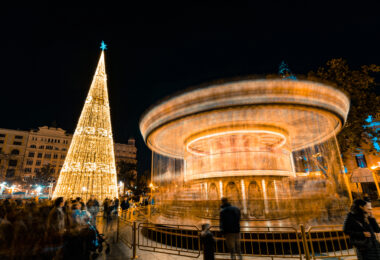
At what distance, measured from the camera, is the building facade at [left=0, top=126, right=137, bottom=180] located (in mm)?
59184

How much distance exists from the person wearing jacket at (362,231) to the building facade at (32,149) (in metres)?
68.0

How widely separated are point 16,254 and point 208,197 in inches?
301

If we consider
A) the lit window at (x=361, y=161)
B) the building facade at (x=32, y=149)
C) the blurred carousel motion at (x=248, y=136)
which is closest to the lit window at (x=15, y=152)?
the building facade at (x=32, y=149)

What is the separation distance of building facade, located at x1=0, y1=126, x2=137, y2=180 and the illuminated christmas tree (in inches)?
2074

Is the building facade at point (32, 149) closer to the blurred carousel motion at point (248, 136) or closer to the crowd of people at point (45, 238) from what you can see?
the blurred carousel motion at point (248, 136)

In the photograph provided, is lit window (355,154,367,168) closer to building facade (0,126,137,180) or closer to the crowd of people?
the crowd of people

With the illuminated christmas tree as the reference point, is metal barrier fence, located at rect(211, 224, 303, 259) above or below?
below

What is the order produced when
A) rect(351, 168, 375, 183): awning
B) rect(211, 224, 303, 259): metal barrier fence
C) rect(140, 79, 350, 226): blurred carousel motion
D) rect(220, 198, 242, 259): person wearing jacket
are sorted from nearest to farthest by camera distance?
rect(220, 198, 242, 259): person wearing jacket
rect(211, 224, 303, 259): metal barrier fence
rect(140, 79, 350, 226): blurred carousel motion
rect(351, 168, 375, 183): awning

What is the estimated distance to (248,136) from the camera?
32.5 ft

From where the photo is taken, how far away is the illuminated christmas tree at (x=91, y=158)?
14.3 metres

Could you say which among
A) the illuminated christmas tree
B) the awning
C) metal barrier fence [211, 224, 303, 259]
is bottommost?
metal barrier fence [211, 224, 303, 259]

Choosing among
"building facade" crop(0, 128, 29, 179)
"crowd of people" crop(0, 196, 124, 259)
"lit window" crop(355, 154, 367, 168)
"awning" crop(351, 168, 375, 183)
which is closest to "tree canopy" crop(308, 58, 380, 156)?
"awning" crop(351, 168, 375, 183)

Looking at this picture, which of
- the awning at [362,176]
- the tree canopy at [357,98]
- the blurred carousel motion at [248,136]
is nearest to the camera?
the blurred carousel motion at [248,136]

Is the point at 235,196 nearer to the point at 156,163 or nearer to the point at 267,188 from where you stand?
the point at 267,188
